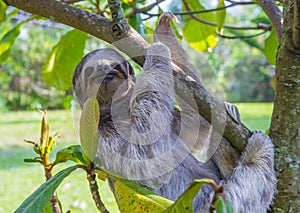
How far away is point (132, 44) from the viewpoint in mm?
1732

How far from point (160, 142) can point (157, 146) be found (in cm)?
3

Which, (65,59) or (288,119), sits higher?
(288,119)

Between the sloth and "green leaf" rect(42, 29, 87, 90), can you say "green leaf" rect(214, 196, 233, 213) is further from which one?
"green leaf" rect(42, 29, 87, 90)

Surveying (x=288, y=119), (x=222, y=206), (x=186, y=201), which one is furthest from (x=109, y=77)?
(x=222, y=206)

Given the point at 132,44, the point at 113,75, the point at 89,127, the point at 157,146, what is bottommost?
the point at 157,146

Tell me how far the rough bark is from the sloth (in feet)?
0.31

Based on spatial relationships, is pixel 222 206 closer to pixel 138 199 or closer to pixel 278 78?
pixel 138 199

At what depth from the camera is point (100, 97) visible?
8.27 feet

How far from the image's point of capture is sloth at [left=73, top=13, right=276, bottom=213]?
6.31 feet

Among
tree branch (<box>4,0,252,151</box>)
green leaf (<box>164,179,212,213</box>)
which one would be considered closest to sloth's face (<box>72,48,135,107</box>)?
tree branch (<box>4,0,252,151</box>)

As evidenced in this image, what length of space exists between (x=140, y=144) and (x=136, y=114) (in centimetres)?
14

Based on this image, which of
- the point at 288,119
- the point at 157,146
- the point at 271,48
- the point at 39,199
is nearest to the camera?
the point at 39,199

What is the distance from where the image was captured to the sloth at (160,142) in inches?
75.7

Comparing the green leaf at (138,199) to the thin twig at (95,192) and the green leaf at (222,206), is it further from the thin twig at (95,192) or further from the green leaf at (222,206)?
the green leaf at (222,206)
